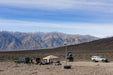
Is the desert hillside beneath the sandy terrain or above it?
above

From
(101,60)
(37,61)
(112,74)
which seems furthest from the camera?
(101,60)

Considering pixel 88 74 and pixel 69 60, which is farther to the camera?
pixel 69 60

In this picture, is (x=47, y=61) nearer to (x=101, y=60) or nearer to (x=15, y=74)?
(x=101, y=60)

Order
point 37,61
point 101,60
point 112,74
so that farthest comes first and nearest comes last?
point 101,60, point 37,61, point 112,74

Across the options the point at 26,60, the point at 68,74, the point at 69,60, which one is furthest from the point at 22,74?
the point at 69,60

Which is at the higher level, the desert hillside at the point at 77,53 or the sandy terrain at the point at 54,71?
the desert hillside at the point at 77,53

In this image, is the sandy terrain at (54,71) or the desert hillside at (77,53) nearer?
the sandy terrain at (54,71)

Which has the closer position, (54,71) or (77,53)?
(54,71)

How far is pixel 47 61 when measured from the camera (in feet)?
133

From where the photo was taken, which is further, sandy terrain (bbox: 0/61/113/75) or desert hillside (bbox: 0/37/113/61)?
desert hillside (bbox: 0/37/113/61)

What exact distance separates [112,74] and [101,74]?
3.81ft

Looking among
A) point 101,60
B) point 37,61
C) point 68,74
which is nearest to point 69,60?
point 101,60

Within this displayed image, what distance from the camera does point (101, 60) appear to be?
4528 centimetres

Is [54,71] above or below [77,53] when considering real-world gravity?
below
